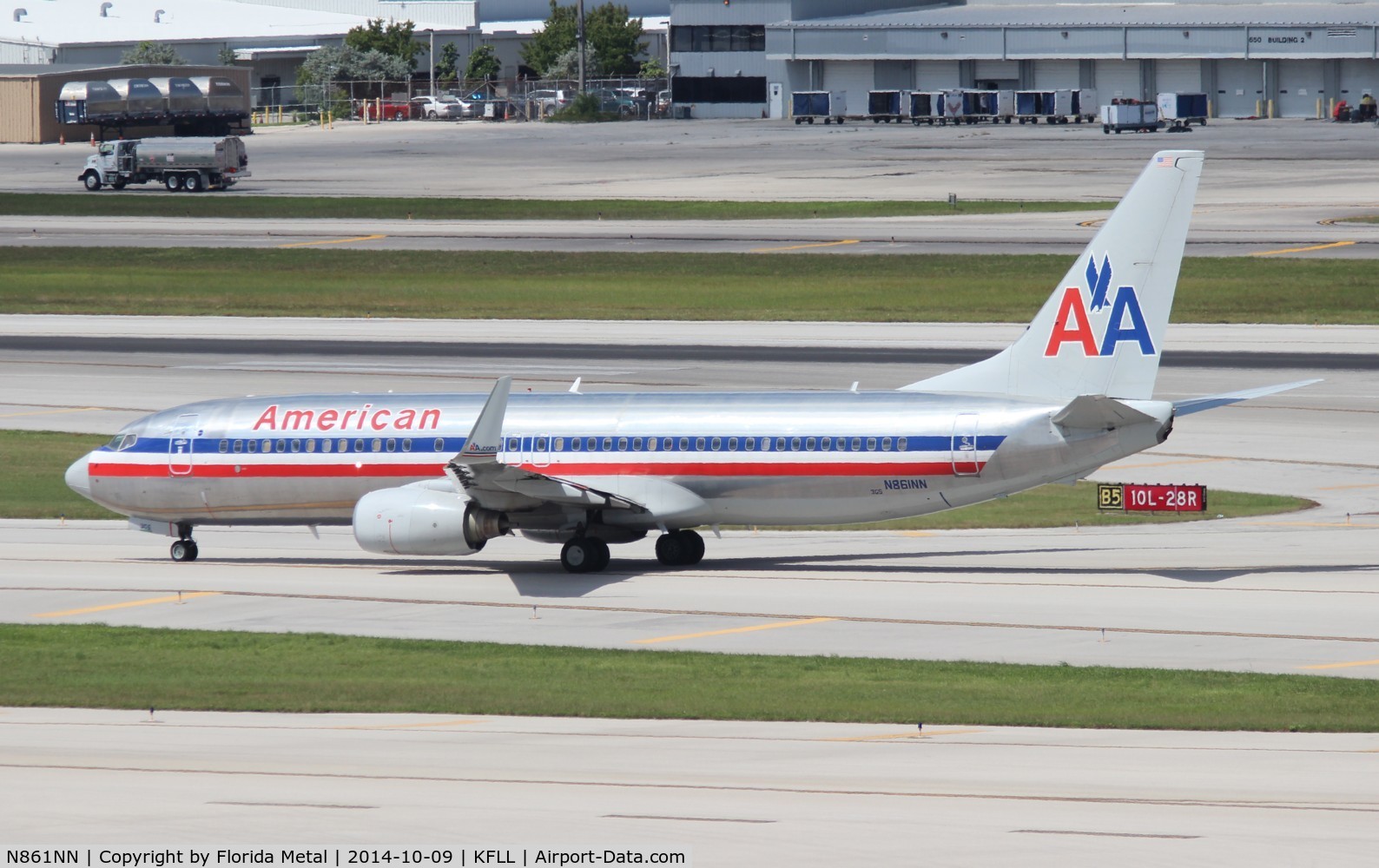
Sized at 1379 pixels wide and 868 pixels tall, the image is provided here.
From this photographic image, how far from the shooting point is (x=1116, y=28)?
6801 inches

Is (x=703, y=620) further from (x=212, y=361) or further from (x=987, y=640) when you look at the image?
(x=212, y=361)

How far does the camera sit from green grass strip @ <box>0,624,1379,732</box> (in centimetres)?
2459

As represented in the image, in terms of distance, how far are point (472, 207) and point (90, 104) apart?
50599 mm

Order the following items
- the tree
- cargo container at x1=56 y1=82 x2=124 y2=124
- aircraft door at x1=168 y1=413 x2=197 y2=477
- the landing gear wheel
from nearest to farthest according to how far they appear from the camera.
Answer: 1. the landing gear wheel
2. aircraft door at x1=168 y1=413 x2=197 y2=477
3. cargo container at x1=56 y1=82 x2=124 y2=124
4. the tree

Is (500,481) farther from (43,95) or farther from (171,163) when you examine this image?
(43,95)

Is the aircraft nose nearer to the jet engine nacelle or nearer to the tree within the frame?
the jet engine nacelle

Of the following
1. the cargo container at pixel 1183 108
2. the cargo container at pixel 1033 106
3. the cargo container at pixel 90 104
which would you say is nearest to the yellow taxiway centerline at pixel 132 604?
the cargo container at pixel 90 104

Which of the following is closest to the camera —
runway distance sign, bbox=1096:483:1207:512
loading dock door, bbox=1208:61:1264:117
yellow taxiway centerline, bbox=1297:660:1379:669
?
yellow taxiway centerline, bbox=1297:660:1379:669

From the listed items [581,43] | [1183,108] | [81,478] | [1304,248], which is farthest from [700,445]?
[581,43]

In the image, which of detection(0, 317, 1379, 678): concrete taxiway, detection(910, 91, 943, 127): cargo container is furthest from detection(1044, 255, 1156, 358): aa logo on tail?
detection(910, 91, 943, 127): cargo container

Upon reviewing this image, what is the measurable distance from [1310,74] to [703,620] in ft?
517

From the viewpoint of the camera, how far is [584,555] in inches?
1428

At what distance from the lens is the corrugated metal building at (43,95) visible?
169625 millimetres

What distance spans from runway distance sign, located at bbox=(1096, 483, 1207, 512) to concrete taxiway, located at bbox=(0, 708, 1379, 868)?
18654mm
